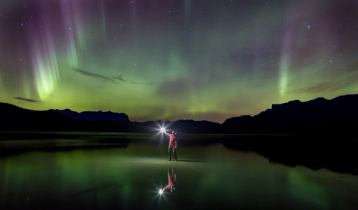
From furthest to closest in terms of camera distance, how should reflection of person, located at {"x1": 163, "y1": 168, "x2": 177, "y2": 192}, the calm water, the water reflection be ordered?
reflection of person, located at {"x1": 163, "y1": 168, "x2": 177, "y2": 192}
the water reflection
the calm water

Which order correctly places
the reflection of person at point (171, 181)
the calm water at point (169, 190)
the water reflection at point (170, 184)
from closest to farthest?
the calm water at point (169, 190), the water reflection at point (170, 184), the reflection of person at point (171, 181)

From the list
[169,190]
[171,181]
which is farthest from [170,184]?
[169,190]

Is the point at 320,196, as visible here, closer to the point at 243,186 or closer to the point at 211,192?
the point at 243,186

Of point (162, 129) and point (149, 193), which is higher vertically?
point (162, 129)

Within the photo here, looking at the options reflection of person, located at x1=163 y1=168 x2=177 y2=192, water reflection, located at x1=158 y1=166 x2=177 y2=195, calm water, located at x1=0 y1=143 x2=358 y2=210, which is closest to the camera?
calm water, located at x1=0 y1=143 x2=358 y2=210

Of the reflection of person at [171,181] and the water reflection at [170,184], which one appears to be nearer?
the water reflection at [170,184]

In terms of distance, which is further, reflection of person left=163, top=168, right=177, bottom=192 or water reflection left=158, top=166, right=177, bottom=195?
reflection of person left=163, top=168, right=177, bottom=192

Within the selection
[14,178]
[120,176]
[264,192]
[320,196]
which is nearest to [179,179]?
[120,176]

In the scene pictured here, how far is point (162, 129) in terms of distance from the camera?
68.3 ft

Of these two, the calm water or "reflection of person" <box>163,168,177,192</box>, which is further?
"reflection of person" <box>163,168,177,192</box>

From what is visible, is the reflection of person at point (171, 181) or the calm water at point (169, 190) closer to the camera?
the calm water at point (169, 190)

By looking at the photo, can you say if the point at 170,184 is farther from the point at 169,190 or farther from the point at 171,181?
the point at 169,190

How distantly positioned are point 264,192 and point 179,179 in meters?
4.01

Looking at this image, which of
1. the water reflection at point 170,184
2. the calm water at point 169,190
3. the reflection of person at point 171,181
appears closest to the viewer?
the calm water at point 169,190
